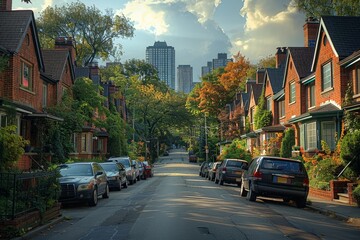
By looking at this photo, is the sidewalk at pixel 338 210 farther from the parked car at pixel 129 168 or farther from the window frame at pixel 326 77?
the parked car at pixel 129 168

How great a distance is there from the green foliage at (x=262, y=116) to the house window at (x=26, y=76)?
72.5 ft

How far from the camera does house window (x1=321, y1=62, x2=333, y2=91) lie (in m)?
26.0

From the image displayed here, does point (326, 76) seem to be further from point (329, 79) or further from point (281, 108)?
point (281, 108)

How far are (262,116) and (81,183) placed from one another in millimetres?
27867

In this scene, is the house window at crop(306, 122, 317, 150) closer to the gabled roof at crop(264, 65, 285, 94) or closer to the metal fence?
the gabled roof at crop(264, 65, 285, 94)

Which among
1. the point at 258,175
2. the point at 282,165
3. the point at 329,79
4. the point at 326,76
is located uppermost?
the point at 326,76

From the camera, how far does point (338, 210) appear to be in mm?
14703

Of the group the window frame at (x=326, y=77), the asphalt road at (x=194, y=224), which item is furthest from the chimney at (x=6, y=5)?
the window frame at (x=326, y=77)

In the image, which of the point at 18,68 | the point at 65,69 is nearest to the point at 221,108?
the point at 65,69

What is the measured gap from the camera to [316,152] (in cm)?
2603

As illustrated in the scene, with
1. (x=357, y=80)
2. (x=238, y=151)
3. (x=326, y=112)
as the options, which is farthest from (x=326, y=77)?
(x=238, y=151)

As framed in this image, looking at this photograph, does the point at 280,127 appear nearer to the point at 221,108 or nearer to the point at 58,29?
the point at 221,108

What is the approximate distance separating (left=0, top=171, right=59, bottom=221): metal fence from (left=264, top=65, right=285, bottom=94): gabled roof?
3015 cm

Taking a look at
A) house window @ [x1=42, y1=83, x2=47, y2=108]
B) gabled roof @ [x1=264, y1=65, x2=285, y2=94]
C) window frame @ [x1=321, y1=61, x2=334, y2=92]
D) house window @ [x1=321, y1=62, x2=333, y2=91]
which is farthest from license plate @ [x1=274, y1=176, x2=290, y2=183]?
gabled roof @ [x1=264, y1=65, x2=285, y2=94]
